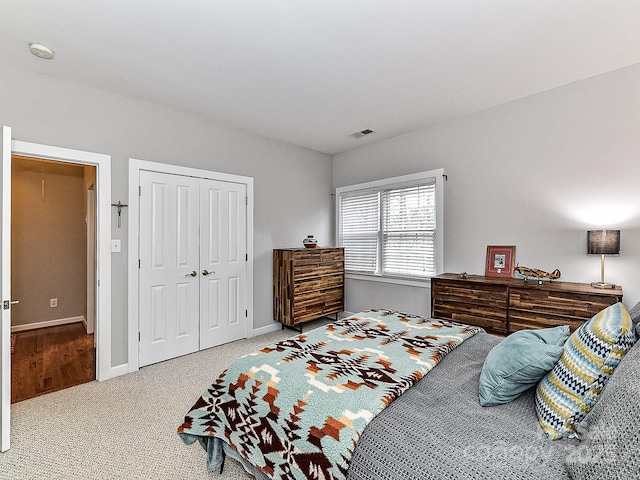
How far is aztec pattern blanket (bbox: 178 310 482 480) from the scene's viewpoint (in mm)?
1269

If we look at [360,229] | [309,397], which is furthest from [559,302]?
[360,229]

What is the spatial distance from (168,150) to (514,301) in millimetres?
3893

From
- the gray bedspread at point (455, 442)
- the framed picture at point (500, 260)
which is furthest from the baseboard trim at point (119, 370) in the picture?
the framed picture at point (500, 260)

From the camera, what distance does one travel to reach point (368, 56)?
8.13ft

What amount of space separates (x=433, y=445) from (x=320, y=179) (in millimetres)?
4420

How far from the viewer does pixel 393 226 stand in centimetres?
445

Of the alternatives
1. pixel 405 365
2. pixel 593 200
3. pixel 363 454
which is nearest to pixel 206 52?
pixel 405 365

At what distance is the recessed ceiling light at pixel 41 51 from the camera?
2.31 metres

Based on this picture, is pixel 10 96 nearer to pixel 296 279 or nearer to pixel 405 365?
pixel 296 279

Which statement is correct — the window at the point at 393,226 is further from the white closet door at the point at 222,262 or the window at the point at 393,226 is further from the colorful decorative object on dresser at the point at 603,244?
the white closet door at the point at 222,262

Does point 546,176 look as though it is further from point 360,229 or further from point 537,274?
point 360,229

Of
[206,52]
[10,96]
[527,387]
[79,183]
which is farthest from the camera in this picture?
[79,183]

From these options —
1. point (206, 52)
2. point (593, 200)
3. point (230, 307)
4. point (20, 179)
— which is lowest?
point (230, 307)

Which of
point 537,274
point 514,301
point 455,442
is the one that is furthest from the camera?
point 537,274
